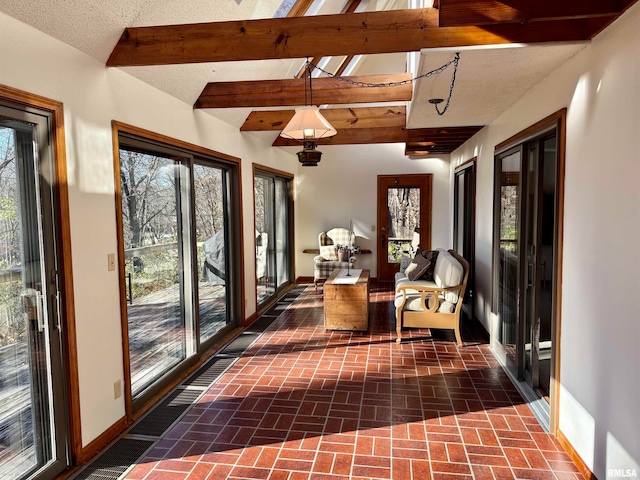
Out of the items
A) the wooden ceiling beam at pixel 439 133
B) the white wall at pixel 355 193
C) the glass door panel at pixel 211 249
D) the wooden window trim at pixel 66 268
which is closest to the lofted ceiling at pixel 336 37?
the wooden window trim at pixel 66 268

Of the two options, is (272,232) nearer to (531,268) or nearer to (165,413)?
(165,413)

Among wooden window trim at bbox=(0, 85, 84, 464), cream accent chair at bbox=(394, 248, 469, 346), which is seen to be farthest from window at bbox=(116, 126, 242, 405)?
cream accent chair at bbox=(394, 248, 469, 346)

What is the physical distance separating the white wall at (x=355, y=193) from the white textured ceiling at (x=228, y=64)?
3525 millimetres

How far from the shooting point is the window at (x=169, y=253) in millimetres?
3363

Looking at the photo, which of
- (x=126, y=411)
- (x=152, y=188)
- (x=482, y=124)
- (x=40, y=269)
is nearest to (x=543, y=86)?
(x=482, y=124)

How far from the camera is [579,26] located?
91.0 inches

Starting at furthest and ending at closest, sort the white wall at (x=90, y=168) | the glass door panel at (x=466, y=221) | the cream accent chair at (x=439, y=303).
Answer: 1. the glass door panel at (x=466, y=221)
2. the cream accent chair at (x=439, y=303)
3. the white wall at (x=90, y=168)

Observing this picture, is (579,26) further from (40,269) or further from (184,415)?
(184,415)

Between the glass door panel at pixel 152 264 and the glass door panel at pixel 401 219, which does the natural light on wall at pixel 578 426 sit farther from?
the glass door panel at pixel 401 219

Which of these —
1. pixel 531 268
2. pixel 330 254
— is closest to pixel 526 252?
pixel 531 268

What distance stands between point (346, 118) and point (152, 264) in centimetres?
322

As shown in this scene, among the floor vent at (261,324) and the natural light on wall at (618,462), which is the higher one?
the natural light on wall at (618,462)

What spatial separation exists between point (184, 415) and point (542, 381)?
2.79 m

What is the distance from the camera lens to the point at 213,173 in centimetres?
484
